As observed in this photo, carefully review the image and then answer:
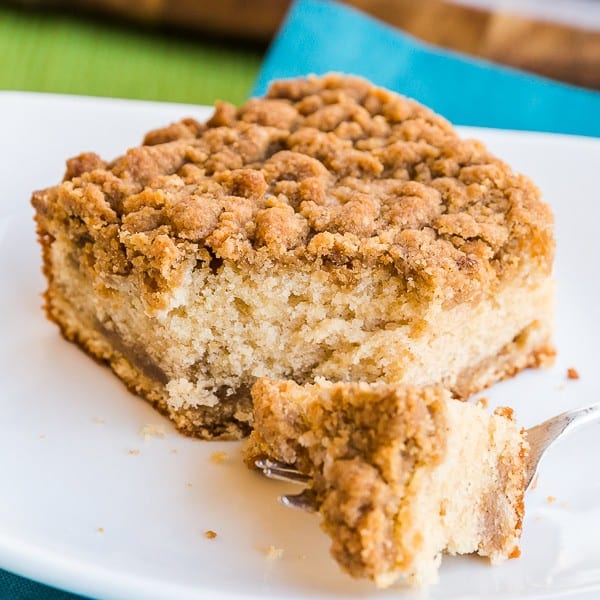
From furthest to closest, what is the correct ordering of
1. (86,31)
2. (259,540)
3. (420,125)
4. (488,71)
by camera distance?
(86,31), (488,71), (420,125), (259,540)

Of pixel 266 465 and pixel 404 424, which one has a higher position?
pixel 404 424

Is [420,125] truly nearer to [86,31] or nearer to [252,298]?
[252,298]

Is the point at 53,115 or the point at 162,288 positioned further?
the point at 53,115

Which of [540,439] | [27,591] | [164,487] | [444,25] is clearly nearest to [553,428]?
[540,439]

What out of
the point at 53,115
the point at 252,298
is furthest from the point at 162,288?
the point at 53,115

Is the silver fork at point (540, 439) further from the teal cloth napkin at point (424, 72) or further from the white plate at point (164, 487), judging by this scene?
the teal cloth napkin at point (424, 72)

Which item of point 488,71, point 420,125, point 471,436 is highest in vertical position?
point 488,71

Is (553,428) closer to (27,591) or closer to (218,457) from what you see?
(218,457)
